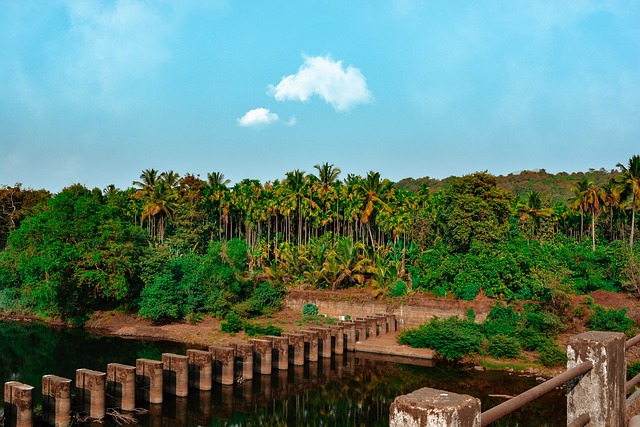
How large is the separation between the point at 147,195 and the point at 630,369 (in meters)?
57.0

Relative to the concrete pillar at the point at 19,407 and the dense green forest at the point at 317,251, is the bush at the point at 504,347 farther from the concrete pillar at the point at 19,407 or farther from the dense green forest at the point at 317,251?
the concrete pillar at the point at 19,407

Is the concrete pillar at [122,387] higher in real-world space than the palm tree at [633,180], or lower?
lower

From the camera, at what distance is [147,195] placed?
6925 centimetres

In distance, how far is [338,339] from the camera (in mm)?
38812

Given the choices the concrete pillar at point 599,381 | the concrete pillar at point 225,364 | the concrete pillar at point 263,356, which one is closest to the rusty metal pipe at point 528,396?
the concrete pillar at point 599,381

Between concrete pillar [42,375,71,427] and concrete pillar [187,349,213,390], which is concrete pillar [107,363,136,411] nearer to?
concrete pillar [42,375,71,427]

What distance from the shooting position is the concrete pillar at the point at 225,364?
30.1 meters

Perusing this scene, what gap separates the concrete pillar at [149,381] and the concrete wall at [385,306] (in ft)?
74.9

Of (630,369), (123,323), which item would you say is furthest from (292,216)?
(630,369)

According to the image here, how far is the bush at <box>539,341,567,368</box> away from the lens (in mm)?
33156

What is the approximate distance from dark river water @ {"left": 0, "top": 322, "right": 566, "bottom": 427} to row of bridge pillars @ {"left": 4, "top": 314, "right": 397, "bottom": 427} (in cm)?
73

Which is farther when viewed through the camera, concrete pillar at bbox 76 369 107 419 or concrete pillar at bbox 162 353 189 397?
concrete pillar at bbox 162 353 189 397

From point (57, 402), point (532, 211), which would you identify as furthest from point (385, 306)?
point (57, 402)

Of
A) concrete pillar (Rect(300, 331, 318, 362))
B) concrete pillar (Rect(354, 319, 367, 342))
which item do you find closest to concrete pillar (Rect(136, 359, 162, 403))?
concrete pillar (Rect(300, 331, 318, 362))
